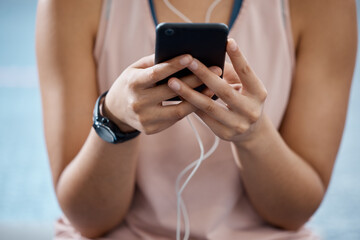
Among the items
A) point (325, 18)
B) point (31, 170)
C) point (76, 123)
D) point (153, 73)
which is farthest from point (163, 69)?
point (31, 170)

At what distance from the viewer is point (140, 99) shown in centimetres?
63

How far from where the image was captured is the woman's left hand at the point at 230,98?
24.4 inches

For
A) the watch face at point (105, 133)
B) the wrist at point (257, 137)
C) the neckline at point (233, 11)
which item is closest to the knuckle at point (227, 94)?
the wrist at point (257, 137)

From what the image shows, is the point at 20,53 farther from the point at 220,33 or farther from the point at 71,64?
the point at 220,33

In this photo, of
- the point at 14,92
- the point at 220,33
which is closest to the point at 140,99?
the point at 220,33

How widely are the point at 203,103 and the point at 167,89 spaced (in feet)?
0.18

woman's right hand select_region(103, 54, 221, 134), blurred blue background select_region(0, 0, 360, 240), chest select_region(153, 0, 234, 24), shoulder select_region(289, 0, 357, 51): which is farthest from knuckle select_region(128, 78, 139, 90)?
blurred blue background select_region(0, 0, 360, 240)

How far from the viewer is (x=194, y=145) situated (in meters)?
0.88

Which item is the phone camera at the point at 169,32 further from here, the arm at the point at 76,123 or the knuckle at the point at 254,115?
A: the arm at the point at 76,123

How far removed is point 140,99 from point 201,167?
314 millimetres

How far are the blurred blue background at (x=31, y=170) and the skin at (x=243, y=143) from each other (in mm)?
457

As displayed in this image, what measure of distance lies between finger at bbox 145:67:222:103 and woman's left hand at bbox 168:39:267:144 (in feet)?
0.05

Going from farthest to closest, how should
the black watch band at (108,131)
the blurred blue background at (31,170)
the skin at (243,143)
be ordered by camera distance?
1. the blurred blue background at (31,170)
2. the skin at (243,143)
3. the black watch band at (108,131)

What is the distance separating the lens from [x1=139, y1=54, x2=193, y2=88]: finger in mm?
599
